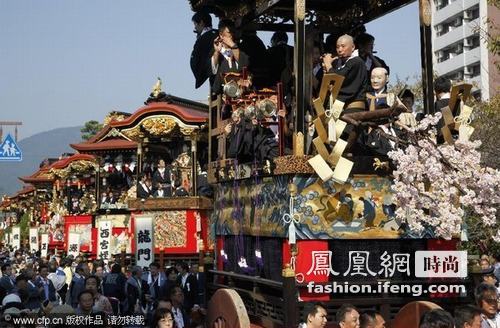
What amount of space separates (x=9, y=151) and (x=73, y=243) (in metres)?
7.34

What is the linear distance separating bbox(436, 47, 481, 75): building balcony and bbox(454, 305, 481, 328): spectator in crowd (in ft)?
178

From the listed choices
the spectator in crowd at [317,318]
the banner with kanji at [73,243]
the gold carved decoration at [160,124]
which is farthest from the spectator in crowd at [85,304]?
the banner with kanji at [73,243]

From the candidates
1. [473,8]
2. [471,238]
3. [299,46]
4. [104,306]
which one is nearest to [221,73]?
[299,46]

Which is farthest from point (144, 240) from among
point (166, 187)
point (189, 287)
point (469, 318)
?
point (469, 318)

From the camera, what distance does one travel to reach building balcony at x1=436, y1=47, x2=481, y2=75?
6028 cm

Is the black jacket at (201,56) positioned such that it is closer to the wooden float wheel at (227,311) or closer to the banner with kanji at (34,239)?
the wooden float wheel at (227,311)

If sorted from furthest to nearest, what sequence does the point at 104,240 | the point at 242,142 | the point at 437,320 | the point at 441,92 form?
1. the point at 104,240
2. the point at 242,142
3. the point at 441,92
4. the point at 437,320

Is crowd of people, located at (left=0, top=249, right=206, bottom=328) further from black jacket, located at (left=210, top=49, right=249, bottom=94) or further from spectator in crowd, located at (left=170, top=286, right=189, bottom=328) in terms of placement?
black jacket, located at (left=210, top=49, right=249, bottom=94)

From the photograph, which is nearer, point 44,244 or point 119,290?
point 119,290

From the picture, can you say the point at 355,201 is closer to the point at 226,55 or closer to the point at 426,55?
the point at 426,55

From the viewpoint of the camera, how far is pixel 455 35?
63.9 m

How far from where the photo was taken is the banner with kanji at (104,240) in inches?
958

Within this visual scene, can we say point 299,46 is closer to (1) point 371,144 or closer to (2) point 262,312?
(1) point 371,144

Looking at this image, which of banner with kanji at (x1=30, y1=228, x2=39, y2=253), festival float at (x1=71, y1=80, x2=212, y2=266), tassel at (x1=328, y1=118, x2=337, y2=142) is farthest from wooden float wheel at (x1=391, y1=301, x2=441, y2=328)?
banner with kanji at (x1=30, y1=228, x2=39, y2=253)
